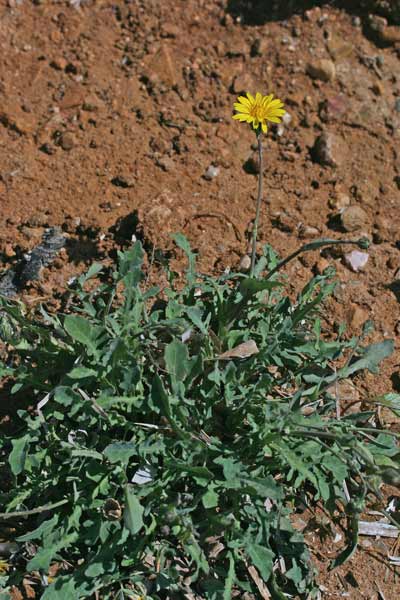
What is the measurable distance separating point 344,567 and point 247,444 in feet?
2.70

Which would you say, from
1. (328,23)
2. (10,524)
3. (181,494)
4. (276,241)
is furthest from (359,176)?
(10,524)

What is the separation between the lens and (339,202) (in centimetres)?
438

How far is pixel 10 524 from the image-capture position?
3.32m

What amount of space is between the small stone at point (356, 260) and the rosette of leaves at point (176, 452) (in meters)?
0.83

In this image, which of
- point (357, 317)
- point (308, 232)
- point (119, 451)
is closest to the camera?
point (119, 451)

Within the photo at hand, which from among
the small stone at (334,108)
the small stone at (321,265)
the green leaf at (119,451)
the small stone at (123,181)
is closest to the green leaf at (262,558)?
the green leaf at (119,451)

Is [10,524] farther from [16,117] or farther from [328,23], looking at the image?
[328,23]

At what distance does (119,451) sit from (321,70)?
3.13 m

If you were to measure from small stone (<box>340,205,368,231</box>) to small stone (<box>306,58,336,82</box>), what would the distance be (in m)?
1.08

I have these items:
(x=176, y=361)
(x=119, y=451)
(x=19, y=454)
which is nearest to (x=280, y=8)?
(x=176, y=361)

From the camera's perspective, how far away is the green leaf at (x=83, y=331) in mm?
2929

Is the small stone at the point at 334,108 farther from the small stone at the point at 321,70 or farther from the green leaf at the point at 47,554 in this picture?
the green leaf at the point at 47,554

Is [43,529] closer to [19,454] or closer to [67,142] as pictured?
[19,454]

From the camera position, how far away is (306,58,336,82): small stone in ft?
15.9
